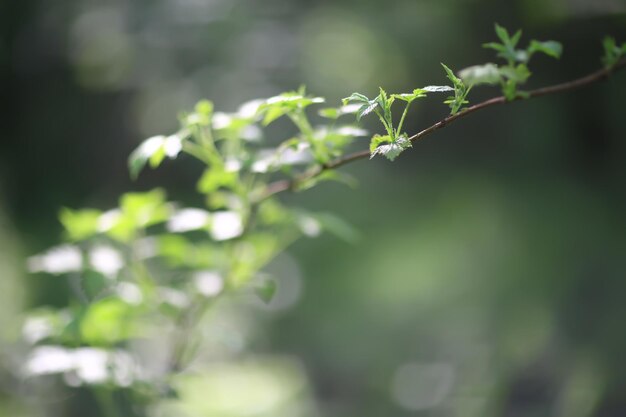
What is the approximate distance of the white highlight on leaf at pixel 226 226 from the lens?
1.57 ft

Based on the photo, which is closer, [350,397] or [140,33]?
→ [350,397]

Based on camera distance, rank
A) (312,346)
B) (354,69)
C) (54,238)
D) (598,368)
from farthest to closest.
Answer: (354,69) < (54,238) < (312,346) < (598,368)

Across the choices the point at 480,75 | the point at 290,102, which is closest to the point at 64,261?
the point at 290,102

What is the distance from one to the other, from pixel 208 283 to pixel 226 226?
0.11 metres

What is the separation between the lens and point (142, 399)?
59 cm

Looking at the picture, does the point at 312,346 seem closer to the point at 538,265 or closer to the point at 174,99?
the point at 538,265

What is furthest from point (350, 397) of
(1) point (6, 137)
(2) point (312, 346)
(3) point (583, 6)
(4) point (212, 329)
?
(1) point (6, 137)

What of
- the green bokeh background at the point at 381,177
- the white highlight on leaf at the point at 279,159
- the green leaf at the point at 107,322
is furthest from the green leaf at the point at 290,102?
the green bokeh background at the point at 381,177

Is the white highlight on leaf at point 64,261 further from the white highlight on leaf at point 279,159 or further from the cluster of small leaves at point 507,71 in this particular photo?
the cluster of small leaves at point 507,71

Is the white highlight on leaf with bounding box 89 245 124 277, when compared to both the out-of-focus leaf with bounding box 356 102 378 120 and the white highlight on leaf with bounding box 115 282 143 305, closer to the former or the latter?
the white highlight on leaf with bounding box 115 282 143 305

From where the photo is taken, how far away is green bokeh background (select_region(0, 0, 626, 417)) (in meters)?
1.26

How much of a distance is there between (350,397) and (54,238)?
28.9 inches

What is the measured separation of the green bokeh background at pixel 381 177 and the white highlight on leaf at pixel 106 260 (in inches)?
26.8

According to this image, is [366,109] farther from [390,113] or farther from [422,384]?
[422,384]
